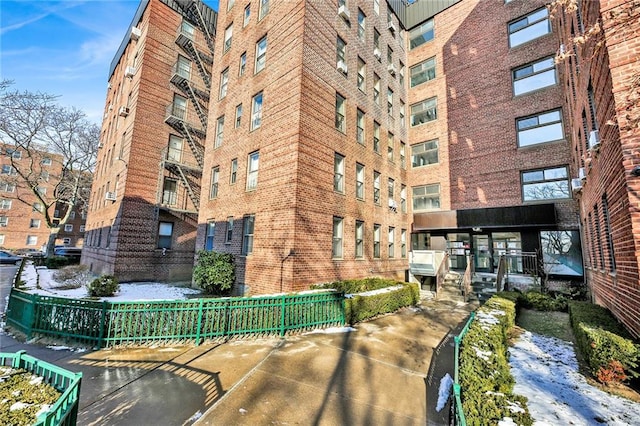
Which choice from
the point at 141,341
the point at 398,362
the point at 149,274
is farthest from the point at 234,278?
the point at 149,274

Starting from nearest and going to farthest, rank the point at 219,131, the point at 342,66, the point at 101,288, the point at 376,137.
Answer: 1. the point at 101,288
2. the point at 342,66
3. the point at 219,131
4. the point at 376,137

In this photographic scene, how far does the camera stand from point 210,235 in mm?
15336

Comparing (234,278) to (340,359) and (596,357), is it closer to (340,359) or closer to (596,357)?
(340,359)

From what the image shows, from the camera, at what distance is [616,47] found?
524 cm

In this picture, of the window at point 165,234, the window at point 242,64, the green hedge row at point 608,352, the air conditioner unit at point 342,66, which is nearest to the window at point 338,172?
the air conditioner unit at point 342,66

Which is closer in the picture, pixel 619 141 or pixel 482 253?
pixel 619 141

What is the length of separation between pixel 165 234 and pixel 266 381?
57.4 ft

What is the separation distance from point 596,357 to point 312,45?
44.5ft

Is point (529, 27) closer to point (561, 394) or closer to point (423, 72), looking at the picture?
point (423, 72)

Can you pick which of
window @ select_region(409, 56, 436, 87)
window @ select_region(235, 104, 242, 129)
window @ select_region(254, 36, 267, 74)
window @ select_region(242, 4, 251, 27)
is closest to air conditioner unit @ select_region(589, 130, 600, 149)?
window @ select_region(254, 36, 267, 74)

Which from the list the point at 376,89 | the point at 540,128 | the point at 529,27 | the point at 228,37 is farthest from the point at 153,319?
the point at 529,27

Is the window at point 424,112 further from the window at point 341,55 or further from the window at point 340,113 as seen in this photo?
the window at point 340,113

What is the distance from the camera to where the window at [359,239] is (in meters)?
14.0

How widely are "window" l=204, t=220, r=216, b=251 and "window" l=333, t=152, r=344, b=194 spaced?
7145 millimetres
